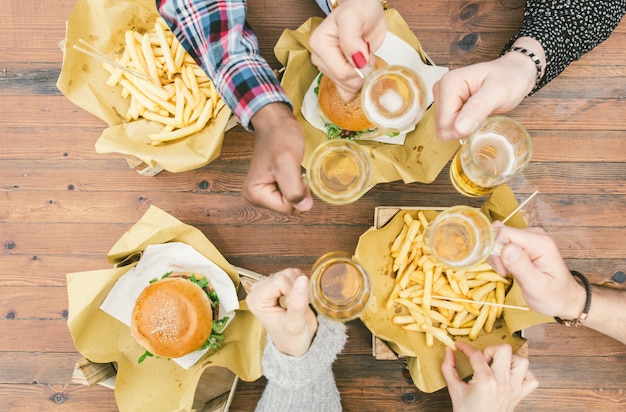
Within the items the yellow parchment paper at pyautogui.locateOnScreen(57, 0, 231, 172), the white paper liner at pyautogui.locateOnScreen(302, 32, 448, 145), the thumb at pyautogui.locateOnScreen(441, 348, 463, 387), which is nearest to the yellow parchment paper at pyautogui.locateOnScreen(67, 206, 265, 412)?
the yellow parchment paper at pyautogui.locateOnScreen(57, 0, 231, 172)

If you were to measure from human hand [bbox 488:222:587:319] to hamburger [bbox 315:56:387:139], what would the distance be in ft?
2.25

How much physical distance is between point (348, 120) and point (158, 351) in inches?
48.4

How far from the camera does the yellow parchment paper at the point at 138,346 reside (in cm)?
199

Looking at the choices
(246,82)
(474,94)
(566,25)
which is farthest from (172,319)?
(566,25)

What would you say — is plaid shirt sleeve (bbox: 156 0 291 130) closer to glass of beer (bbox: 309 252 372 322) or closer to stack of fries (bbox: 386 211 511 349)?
glass of beer (bbox: 309 252 372 322)

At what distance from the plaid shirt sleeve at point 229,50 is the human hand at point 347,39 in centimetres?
22

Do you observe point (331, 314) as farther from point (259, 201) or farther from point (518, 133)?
point (518, 133)

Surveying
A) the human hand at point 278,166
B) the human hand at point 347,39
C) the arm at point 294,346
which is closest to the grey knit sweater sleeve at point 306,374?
the arm at point 294,346

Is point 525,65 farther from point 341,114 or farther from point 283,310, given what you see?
point 283,310

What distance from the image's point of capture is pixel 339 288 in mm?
1694

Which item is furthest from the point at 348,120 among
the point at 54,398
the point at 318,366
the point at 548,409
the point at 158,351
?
the point at 54,398

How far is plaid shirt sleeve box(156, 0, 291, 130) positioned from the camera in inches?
67.5

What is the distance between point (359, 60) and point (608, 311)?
140cm

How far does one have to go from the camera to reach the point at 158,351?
6.37ft
